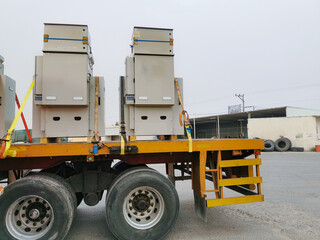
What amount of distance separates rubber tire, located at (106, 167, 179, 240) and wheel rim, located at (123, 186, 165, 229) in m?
0.08

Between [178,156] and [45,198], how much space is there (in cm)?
212

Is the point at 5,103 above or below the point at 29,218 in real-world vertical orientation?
above

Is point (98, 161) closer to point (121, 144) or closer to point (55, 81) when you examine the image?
point (121, 144)

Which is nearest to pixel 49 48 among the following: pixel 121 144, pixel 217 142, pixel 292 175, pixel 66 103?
pixel 66 103

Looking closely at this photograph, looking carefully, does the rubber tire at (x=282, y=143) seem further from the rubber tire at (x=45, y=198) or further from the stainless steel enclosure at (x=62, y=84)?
the rubber tire at (x=45, y=198)

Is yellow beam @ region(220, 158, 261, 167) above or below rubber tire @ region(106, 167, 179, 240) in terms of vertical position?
above

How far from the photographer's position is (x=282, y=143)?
21812mm

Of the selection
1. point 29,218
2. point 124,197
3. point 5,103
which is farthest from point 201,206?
point 5,103

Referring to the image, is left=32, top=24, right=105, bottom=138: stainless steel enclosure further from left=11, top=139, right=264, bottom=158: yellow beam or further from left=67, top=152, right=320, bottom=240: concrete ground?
left=67, top=152, right=320, bottom=240: concrete ground

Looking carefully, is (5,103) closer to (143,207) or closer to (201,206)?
(143,207)

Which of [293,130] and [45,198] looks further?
[293,130]

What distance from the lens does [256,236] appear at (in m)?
3.55

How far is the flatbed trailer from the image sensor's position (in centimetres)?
310

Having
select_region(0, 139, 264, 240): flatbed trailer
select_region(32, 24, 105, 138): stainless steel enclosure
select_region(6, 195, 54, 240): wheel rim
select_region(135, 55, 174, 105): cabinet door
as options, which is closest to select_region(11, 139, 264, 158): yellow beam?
select_region(0, 139, 264, 240): flatbed trailer
